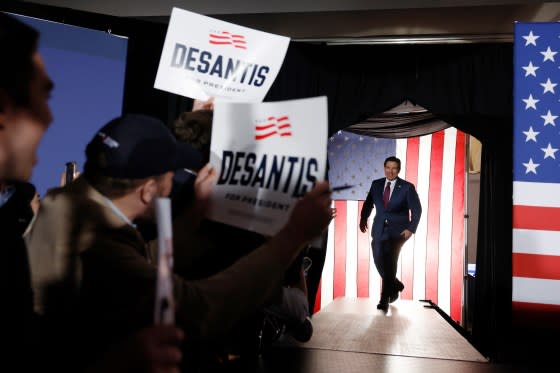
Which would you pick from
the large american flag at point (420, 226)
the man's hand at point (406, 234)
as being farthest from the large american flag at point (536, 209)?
the large american flag at point (420, 226)

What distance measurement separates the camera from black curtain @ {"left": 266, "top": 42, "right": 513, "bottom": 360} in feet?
12.8

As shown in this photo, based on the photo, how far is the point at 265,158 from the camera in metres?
0.99

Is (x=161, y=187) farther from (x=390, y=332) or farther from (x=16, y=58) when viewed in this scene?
(x=390, y=332)

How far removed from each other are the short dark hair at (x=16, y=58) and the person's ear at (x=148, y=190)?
0.31 metres

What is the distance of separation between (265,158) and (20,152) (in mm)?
448

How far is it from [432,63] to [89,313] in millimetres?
3752

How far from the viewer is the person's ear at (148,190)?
3.09 ft

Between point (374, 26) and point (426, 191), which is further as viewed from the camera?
point (426, 191)

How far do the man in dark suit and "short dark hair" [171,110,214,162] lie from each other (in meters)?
3.91

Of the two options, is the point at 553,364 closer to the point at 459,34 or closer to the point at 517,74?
the point at 517,74

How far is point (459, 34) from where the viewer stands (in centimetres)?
429

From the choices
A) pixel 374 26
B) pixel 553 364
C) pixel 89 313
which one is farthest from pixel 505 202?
pixel 89 313

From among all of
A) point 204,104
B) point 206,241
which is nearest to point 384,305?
point 204,104

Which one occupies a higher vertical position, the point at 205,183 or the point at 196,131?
the point at 196,131
